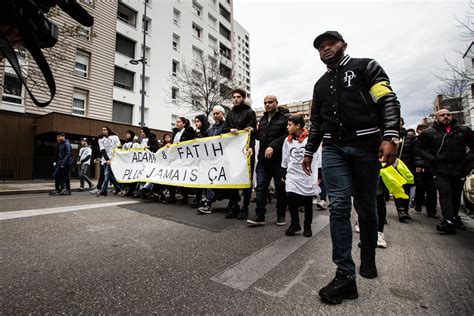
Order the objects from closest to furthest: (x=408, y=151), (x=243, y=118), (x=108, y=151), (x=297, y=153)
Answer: (x=297, y=153) < (x=243, y=118) < (x=408, y=151) < (x=108, y=151)

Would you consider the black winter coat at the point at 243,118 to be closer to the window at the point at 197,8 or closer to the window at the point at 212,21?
the window at the point at 197,8

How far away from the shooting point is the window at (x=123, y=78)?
18891 millimetres

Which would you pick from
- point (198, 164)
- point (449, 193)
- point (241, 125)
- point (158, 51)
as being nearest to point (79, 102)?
point (158, 51)

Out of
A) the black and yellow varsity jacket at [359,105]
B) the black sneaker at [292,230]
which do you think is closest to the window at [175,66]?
the black sneaker at [292,230]

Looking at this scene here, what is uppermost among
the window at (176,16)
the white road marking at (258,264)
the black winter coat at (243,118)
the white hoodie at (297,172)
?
the window at (176,16)

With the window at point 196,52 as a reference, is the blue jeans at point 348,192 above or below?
below

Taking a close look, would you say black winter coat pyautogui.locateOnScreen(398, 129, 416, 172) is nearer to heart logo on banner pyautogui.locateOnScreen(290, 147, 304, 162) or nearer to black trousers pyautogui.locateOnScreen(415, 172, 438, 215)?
black trousers pyautogui.locateOnScreen(415, 172, 438, 215)

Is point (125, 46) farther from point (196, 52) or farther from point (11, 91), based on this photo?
point (11, 91)

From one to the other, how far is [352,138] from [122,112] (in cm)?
2024

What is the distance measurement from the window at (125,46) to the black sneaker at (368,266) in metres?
22.1

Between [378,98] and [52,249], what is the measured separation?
11.0 ft

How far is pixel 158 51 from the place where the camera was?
2205cm

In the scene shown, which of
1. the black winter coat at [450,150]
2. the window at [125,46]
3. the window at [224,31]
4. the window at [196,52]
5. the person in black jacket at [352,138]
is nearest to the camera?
the person in black jacket at [352,138]

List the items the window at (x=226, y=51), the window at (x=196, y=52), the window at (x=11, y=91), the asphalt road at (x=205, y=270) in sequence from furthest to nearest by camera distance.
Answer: the window at (x=226, y=51) → the window at (x=196, y=52) → the window at (x=11, y=91) → the asphalt road at (x=205, y=270)
